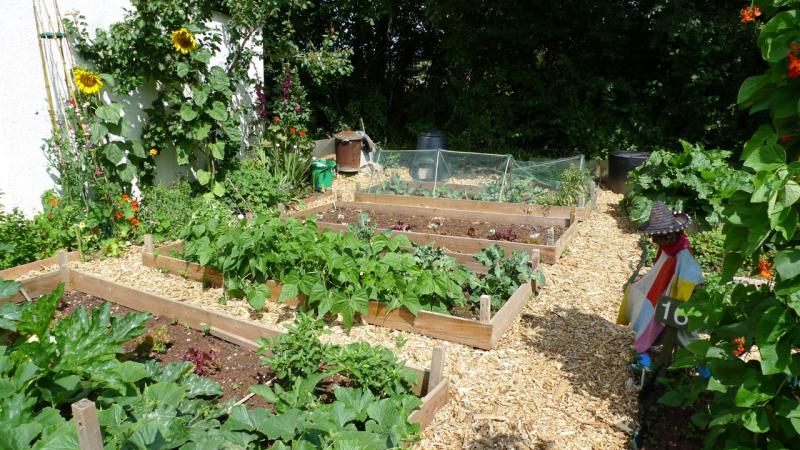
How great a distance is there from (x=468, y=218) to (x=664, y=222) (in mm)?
4081

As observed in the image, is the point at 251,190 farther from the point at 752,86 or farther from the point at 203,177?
the point at 752,86

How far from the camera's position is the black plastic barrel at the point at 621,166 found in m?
8.95

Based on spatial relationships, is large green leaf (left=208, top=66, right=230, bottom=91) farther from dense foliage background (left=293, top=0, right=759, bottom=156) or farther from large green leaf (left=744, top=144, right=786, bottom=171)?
large green leaf (left=744, top=144, right=786, bottom=171)

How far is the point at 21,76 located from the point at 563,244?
6.07 meters

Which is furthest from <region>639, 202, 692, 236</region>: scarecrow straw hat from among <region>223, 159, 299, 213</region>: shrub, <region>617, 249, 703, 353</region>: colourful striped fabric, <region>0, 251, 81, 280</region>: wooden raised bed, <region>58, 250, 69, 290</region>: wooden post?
<region>223, 159, 299, 213</region>: shrub

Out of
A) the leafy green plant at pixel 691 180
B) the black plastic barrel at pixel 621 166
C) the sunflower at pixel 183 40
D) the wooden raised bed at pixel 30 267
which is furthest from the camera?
the black plastic barrel at pixel 621 166

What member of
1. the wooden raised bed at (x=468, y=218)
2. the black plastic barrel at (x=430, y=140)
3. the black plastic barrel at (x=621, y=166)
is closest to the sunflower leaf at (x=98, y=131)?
the wooden raised bed at (x=468, y=218)

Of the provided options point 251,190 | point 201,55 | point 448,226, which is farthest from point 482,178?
point 201,55

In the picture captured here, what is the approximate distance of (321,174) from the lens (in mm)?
9297

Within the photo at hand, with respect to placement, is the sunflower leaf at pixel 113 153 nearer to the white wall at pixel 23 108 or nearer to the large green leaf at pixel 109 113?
the large green leaf at pixel 109 113

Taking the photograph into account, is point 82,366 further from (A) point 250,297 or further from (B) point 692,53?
(B) point 692,53

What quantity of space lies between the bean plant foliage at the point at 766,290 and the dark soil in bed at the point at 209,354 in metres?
2.21

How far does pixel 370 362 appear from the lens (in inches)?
112

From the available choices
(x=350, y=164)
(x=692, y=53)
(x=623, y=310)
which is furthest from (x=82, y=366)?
(x=692, y=53)
